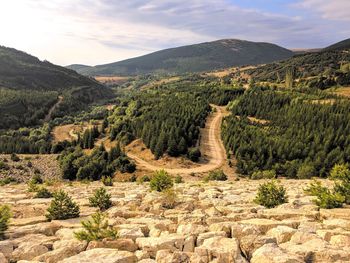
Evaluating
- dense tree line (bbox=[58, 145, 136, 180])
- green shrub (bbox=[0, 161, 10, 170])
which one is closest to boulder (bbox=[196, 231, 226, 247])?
dense tree line (bbox=[58, 145, 136, 180])

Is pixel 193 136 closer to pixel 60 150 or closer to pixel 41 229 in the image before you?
pixel 60 150

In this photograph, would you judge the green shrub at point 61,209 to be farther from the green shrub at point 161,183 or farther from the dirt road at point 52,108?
the dirt road at point 52,108

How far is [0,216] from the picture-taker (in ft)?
42.9

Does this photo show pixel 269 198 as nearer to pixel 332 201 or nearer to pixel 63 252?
pixel 332 201

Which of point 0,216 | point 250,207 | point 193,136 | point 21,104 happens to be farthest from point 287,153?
point 21,104

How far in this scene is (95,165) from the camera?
196 ft

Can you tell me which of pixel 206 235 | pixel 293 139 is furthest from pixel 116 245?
pixel 293 139

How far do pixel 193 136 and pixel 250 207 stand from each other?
5489 centimetres

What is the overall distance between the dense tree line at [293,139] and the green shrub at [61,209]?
38804 millimetres

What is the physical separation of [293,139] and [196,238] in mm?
56047

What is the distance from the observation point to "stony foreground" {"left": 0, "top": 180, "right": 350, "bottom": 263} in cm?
984

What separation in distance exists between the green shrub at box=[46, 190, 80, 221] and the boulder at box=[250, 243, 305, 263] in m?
8.90

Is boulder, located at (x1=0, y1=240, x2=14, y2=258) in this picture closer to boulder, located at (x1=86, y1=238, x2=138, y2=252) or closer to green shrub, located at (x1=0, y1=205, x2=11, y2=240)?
green shrub, located at (x1=0, y1=205, x2=11, y2=240)

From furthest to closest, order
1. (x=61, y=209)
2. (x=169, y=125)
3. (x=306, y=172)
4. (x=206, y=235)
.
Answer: (x=169, y=125) → (x=306, y=172) → (x=61, y=209) → (x=206, y=235)
